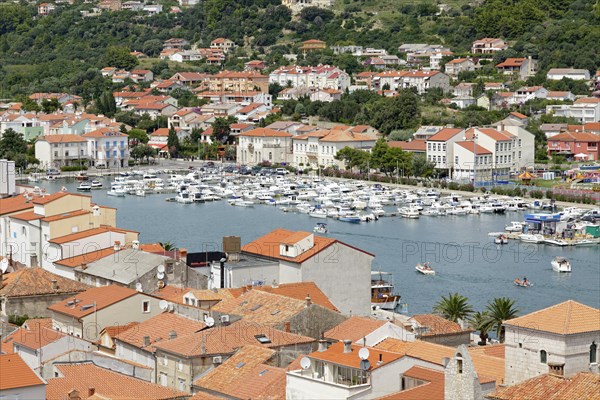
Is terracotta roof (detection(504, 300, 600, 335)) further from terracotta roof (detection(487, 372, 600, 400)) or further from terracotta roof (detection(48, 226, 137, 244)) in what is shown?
terracotta roof (detection(48, 226, 137, 244))

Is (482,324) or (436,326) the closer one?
(436,326)

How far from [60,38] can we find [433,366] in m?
85.5

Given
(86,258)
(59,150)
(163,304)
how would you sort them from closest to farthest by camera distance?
(163,304) → (86,258) → (59,150)

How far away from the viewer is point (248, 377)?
44.1 feet

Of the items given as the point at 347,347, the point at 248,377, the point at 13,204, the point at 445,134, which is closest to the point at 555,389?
the point at 347,347

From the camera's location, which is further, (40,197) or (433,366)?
(40,197)

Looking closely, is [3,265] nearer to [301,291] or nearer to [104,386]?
[301,291]

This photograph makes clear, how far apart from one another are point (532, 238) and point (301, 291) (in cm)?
2018

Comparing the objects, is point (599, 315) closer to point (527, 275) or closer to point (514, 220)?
point (527, 275)

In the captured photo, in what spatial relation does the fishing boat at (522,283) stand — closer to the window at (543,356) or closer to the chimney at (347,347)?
the window at (543,356)

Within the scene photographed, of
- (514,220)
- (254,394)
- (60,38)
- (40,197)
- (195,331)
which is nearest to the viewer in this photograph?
(254,394)

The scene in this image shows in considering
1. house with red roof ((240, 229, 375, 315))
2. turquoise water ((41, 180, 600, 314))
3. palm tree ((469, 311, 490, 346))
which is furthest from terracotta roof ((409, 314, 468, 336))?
turquoise water ((41, 180, 600, 314))

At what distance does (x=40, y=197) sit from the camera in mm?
25172

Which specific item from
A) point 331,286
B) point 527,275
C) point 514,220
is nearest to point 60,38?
point 514,220
